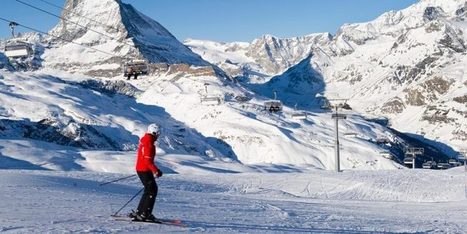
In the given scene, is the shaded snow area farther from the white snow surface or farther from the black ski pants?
the black ski pants

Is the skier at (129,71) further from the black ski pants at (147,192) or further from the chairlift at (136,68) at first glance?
the black ski pants at (147,192)

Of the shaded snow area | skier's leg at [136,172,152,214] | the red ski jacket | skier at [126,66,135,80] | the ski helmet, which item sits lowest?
the shaded snow area

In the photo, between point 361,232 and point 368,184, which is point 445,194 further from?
point 361,232

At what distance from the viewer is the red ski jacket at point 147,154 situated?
1534cm

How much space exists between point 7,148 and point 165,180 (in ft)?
284

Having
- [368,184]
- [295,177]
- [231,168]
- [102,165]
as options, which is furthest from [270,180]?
[102,165]

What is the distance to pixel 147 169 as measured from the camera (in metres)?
15.7

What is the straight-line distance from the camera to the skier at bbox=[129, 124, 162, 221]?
15367 mm

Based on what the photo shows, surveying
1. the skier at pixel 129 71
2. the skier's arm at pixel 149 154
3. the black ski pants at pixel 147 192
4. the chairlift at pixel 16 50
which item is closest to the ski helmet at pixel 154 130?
the skier's arm at pixel 149 154

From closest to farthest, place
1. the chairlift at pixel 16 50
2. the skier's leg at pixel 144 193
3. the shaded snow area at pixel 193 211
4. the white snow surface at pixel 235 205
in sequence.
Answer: the skier's leg at pixel 144 193 < the shaded snow area at pixel 193 211 < the white snow surface at pixel 235 205 < the chairlift at pixel 16 50

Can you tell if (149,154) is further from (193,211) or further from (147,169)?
(193,211)

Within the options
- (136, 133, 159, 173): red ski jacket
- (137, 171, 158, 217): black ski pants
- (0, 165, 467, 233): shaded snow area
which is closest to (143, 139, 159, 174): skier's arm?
(136, 133, 159, 173): red ski jacket

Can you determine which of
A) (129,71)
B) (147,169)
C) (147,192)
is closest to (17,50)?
(129,71)

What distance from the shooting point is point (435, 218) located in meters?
25.2
